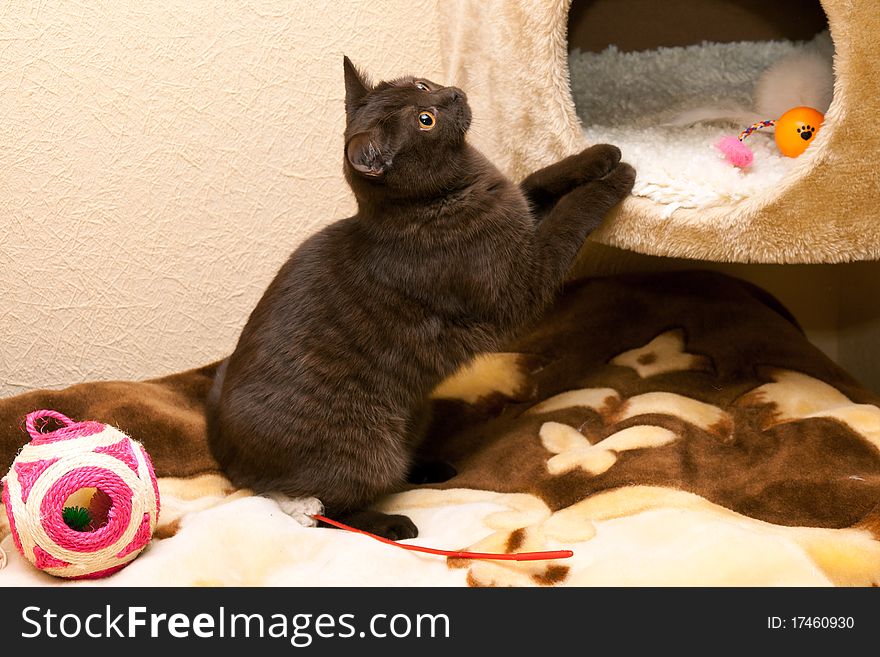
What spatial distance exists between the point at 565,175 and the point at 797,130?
0.41m

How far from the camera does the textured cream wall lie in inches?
67.9

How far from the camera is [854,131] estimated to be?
44.5 inches

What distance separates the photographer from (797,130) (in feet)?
4.58

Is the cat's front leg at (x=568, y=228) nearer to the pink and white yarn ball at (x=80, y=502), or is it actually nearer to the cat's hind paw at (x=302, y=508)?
the cat's hind paw at (x=302, y=508)

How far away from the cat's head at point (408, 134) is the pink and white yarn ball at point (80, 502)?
21.0 inches

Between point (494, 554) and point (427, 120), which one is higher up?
point (427, 120)

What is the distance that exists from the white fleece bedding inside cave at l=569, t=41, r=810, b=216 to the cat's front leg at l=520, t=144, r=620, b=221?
0.08m

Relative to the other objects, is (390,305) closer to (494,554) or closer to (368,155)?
(368,155)

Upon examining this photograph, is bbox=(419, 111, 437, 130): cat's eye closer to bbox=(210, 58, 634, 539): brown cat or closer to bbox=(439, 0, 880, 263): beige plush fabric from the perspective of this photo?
bbox=(210, 58, 634, 539): brown cat

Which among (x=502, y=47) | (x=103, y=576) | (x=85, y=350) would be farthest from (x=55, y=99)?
(x=103, y=576)

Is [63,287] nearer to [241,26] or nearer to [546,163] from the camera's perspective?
[241,26]

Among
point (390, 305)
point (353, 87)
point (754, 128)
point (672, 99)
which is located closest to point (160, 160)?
point (353, 87)

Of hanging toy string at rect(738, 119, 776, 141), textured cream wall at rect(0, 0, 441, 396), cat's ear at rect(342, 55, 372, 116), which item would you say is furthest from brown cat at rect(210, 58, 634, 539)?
textured cream wall at rect(0, 0, 441, 396)

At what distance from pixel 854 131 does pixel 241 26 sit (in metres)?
1.24
